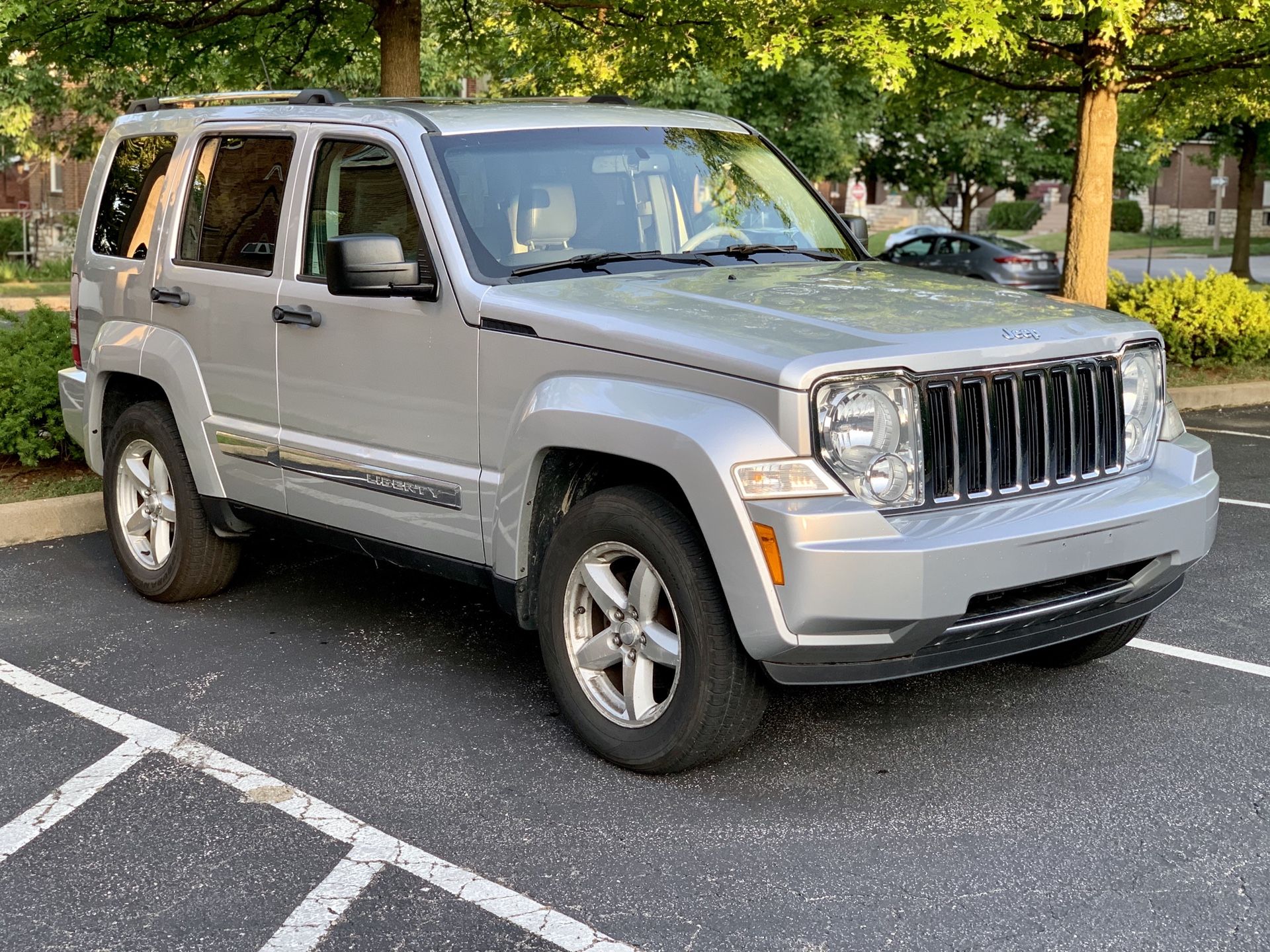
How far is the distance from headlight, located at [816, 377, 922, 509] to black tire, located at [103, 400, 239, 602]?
122 inches

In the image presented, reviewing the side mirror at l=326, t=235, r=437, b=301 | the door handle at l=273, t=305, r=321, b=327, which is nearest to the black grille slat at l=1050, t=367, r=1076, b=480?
the side mirror at l=326, t=235, r=437, b=301

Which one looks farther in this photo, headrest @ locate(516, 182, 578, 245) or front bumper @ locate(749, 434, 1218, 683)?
headrest @ locate(516, 182, 578, 245)

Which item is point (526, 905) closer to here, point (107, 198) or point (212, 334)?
point (212, 334)

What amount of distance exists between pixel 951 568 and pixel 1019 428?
0.57 meters

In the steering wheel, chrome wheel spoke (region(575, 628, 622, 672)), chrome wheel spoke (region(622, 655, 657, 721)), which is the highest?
the steering wheel

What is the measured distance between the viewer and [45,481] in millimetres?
8234

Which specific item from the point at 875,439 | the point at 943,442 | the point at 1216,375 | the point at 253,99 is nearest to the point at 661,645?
the point at 875,439

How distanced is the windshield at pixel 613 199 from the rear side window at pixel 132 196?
1777 mm

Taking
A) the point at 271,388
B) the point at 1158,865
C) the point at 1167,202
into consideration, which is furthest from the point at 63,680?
the point at 1167,202

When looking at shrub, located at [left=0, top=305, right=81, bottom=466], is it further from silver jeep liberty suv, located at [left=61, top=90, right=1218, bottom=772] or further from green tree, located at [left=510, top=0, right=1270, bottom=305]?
green tree, located at [left=510, top=0, right=1270, bottom=305]

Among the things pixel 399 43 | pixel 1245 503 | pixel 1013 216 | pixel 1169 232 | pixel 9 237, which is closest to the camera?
pixel 1245 503

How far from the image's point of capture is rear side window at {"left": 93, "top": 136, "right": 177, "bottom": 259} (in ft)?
20.7

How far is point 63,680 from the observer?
5414 mm

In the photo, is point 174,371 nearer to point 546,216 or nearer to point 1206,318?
point 546,216
